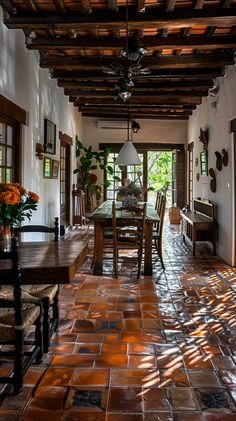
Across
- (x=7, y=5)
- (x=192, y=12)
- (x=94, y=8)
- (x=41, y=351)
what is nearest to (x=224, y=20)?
(x=192, y=12)

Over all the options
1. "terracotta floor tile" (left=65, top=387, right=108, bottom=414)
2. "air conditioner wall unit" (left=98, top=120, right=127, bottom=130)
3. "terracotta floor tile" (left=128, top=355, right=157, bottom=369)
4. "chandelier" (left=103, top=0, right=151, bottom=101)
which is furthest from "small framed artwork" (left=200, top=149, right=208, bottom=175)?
"terracotta floor tile" (left=65, top=387, right=108, bottom=414)

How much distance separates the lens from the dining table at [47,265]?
2127mm

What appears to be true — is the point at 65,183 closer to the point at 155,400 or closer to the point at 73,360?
the point at 73,360

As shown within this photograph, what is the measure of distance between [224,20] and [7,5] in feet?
7.70

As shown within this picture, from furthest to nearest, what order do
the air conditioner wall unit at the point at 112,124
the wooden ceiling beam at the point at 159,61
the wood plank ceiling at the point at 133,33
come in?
the air conditioner wall unit at the point at 112,124, the wooden ceiling beam at the point at 159,61, the wood plank ceiling at the point at 133,33

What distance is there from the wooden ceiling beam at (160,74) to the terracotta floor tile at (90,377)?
500 cm

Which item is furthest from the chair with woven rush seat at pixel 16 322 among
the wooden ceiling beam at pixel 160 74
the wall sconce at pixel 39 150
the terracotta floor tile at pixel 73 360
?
the wooden ceiling beam at pixel 160 74

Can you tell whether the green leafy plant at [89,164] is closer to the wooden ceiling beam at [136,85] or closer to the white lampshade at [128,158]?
the wooden ceiling beam at [136,85]

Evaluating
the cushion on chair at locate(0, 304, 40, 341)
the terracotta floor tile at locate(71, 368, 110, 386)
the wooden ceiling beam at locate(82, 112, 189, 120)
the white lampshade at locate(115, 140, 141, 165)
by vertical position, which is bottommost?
the terracotta floor tile at locate(71, 368, 110, 386)

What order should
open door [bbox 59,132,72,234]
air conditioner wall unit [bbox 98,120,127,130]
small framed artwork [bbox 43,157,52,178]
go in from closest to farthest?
small framed artwork [bbox 43,157,52,178]
open door [bbox 59,132,72,234]
air conditioner wall unit [bbox 98,120,127,130]

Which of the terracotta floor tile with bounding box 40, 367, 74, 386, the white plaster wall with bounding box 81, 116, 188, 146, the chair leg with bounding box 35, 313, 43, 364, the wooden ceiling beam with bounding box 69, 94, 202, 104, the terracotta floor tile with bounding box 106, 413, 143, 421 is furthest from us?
the white plaster wall with bounding box 81, 116, 188, 146

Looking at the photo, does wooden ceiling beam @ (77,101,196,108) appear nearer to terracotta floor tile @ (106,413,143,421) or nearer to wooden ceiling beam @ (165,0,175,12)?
wooden ceiling beam @ (165,0,175,12)

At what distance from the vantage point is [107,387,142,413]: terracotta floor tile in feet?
6.59

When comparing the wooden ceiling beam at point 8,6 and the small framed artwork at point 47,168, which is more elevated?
the wooden ceiling beam at point 8,6
